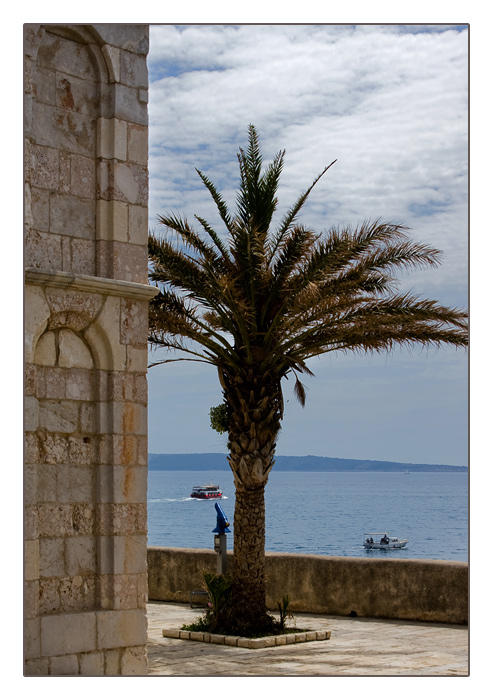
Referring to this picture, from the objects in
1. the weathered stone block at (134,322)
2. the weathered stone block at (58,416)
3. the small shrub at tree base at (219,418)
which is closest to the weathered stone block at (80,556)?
the weathered stone block at (58,416)

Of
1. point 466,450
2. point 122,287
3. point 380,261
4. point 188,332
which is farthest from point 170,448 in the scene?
point 466,450

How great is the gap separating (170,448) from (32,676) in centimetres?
Result: 400

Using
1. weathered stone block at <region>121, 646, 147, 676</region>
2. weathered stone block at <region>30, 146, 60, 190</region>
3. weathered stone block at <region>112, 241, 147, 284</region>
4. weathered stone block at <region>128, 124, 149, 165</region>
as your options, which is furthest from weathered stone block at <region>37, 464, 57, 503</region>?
weathered stone block at <region>128, 124, 149, 165</region>

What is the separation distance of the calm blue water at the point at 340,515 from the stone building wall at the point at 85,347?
2243 inches

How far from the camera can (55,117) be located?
8641 millimetres

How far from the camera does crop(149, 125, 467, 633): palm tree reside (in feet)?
41.1

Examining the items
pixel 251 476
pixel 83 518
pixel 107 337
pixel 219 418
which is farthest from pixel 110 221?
pixel 251 476

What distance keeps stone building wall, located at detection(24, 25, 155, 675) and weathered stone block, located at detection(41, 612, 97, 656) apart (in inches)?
0.4

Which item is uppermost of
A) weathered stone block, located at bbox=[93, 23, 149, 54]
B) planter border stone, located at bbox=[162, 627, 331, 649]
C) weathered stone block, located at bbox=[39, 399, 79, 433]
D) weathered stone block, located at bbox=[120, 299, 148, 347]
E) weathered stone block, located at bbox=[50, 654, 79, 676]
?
weathered stone block, located at bbox=[93, 23, 149, 54]

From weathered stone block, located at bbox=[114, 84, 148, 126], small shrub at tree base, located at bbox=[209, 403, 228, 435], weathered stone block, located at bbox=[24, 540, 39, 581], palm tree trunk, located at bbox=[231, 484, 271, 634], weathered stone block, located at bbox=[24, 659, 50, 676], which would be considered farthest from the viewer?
small shrub at tree base, located at bbox=[209, 403, 228, 435]

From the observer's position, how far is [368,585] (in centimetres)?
1395

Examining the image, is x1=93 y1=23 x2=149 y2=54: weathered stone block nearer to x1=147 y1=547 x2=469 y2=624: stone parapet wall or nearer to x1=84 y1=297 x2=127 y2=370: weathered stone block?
x1=84 y1=297 x2=127 y2=370: weathered stone block

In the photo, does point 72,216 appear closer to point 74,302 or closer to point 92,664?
point 74,302

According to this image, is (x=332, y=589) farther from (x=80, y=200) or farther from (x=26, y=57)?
(x=26, y=57)
